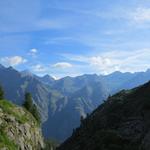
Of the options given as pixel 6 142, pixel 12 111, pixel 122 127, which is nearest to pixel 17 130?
pixel 12 111

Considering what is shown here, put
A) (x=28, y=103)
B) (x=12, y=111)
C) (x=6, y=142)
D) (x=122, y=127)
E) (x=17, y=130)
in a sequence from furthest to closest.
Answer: (x=28, y=103) → (x=12, y=111) → (x=17, y=130) → (x=6, y=142) → (x=122, y=127)

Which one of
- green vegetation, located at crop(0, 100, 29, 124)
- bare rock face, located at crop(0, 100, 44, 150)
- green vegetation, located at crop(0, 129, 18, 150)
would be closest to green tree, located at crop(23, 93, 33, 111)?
bare rock face, located at crop(0, 100, 44, 150)

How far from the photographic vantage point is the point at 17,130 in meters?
122

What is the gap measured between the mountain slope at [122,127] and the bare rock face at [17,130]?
37.3 meters

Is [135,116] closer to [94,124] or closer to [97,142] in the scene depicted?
[97,142]

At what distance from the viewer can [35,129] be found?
140000 millimetres

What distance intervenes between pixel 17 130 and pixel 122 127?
65.7 m

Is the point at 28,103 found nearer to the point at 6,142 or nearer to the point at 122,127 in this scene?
the point at 6,142

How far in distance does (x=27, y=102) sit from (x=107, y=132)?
319 ft

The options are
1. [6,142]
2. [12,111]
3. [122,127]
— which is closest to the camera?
[122,127]

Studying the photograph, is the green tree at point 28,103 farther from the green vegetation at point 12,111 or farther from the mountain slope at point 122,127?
the mountain slope at point 122,127

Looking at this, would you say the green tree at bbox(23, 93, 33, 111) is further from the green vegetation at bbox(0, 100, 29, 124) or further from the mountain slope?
the mountain slope

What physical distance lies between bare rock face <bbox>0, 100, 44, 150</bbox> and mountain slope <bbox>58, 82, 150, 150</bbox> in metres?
37.3

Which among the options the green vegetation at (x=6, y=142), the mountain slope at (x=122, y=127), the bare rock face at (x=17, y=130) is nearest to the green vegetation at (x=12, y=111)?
the bare rock face at (x=17, y=130)
